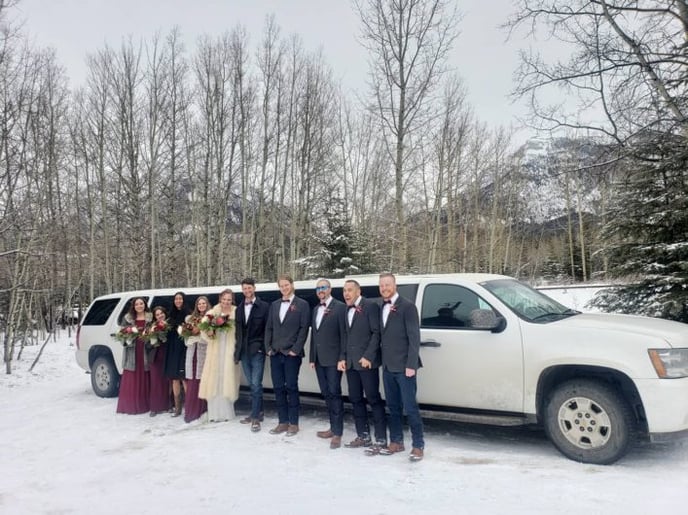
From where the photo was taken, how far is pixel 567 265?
4397 centimetres

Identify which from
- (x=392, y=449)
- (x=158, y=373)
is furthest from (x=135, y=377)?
(x=392, y=449)

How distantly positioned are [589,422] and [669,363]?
92 centimetres

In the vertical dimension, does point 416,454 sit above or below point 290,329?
below

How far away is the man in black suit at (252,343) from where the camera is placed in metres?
6.48

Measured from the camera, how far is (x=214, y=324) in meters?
6.76

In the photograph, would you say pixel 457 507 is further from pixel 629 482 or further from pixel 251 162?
pixel 251 162

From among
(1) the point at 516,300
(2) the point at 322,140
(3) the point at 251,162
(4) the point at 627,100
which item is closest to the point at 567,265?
(2) the point at 322,140

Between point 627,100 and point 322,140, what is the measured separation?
1533cm

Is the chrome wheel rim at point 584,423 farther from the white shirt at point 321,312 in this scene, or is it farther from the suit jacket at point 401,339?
the white shirt at point 321,312

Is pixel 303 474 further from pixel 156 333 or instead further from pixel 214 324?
pixel 156 333

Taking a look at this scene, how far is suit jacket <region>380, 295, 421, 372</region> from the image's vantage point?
4.99 m

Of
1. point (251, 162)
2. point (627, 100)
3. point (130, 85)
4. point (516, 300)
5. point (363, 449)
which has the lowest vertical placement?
point (363, 449)

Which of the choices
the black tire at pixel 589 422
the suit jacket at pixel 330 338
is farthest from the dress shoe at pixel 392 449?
the black tire at pixel 589 422

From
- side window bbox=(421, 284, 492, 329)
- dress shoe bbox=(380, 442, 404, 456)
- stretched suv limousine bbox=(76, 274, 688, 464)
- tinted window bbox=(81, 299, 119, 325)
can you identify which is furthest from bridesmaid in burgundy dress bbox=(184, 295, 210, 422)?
side window bbox=(421, 284, 492, 329)
